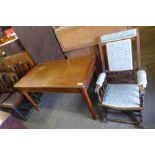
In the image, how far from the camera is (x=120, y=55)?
5.55 ft

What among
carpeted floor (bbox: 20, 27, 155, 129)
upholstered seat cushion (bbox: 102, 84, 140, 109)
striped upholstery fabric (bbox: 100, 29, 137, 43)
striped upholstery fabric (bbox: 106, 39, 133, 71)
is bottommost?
carpeted floor (bbox: 20, 27, 155, 129)

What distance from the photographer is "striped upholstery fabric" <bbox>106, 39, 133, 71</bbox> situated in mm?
1641

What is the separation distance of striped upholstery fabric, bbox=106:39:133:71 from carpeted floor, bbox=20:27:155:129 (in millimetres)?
594

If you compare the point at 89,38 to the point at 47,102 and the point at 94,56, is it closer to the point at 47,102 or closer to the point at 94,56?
the point at 94,56

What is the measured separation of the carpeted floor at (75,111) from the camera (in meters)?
1.84

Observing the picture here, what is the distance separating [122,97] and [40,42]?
1.57 m

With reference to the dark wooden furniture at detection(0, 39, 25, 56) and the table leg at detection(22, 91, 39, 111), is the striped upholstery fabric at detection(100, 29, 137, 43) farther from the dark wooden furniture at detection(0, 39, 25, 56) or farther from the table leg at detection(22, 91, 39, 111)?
the dark wooden furniture at detection(0, 39, 25, 56)

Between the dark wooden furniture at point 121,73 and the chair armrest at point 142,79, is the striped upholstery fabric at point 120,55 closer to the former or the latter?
the dark wooden furniture at point 121,73

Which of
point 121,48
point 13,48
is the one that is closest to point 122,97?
point 121,48

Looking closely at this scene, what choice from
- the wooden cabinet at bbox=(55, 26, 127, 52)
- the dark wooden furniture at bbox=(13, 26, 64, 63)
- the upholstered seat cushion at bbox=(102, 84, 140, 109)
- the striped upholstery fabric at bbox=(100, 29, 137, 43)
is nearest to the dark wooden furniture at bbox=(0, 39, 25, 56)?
the dark wooden furniture at bbox=(13, 26, 64, 63)

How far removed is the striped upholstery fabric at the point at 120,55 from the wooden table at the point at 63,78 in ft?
0.94

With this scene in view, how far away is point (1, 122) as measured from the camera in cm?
144

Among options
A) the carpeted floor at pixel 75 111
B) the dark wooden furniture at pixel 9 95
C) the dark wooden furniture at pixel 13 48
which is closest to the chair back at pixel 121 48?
the carpeted floor at pixel 75 111

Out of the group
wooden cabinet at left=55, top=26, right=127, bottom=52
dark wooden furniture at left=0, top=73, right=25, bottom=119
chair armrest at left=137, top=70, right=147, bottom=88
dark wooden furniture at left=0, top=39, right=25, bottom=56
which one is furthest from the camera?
dark wooden furniture at left=0, top=39, right=25, bottom=56
